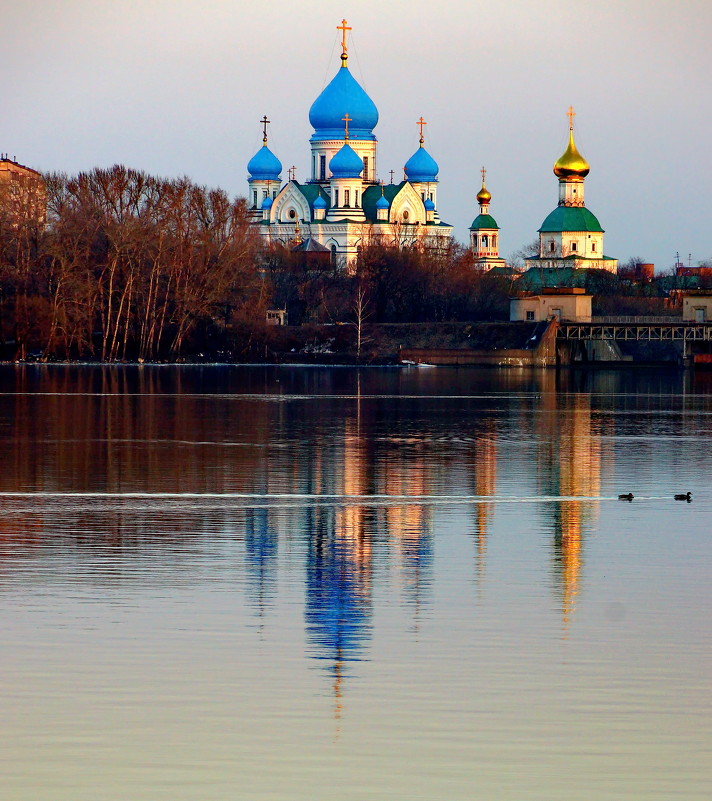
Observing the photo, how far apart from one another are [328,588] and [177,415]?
23.5m

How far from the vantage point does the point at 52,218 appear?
7225 cm

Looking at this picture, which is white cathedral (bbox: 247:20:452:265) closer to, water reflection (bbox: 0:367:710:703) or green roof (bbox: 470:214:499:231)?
green roof (bbox: 470:214:499:231)

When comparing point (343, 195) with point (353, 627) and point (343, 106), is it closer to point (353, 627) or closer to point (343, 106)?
point (343, 106)

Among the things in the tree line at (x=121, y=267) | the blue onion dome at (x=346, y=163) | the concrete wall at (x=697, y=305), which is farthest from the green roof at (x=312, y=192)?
the tree line at (x=121, y=267)

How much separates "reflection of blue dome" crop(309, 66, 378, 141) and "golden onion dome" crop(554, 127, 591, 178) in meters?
19.3

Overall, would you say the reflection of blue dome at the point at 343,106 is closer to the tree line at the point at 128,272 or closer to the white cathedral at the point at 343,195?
the white cathedral at the point at 343,195

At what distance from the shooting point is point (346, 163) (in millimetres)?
107000

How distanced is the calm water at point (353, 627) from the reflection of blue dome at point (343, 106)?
83.5m

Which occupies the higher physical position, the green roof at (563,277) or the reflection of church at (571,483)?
the green roof at (563,277)

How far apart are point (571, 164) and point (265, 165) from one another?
77.6 feet

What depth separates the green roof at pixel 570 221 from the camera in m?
124

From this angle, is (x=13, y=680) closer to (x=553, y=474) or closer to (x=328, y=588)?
(x=328, y=588)

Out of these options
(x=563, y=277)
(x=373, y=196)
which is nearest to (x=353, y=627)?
(x=373, y=196)

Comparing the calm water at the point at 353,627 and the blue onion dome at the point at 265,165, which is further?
the blue onion dome at the point at 265,165
